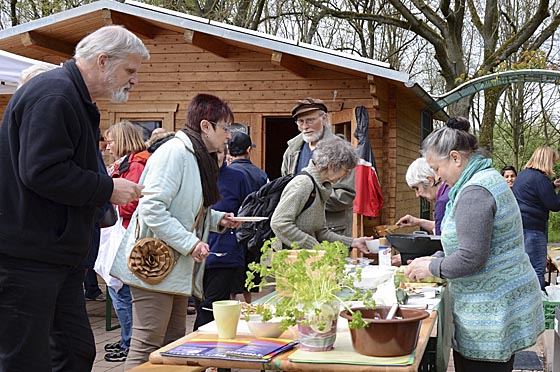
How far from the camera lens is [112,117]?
405 inches

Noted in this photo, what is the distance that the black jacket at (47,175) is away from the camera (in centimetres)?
260

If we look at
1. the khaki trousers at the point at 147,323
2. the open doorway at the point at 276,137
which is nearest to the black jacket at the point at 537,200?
the khaki trousers at the point at 147,323

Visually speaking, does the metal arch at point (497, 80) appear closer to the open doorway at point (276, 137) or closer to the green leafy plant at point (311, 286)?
the open doorway at point (276, 137)

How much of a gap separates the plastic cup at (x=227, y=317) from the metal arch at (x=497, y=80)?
8.41 metres

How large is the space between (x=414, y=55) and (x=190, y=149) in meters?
24.6

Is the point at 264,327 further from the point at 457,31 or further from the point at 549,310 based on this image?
the point at 457,31

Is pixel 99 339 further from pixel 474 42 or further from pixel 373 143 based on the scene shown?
pixel 474 42

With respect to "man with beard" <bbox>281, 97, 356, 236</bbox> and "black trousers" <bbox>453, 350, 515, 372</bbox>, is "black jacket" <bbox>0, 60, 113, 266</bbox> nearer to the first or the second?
"black trousers" <bbox>453, 350, 515, 372</bbox>

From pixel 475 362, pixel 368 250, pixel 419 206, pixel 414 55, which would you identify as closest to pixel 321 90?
pixel 419 206

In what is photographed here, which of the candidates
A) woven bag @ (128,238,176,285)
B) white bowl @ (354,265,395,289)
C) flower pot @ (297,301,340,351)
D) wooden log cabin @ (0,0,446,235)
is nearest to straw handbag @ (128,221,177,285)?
woven bag @ (128,238,176,285)

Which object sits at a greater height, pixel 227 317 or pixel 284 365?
pixel 227 317

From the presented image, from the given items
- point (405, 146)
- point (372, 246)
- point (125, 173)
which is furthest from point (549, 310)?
point (405, 146)

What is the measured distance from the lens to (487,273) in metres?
3.09

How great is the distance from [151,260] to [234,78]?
21.7 ft
